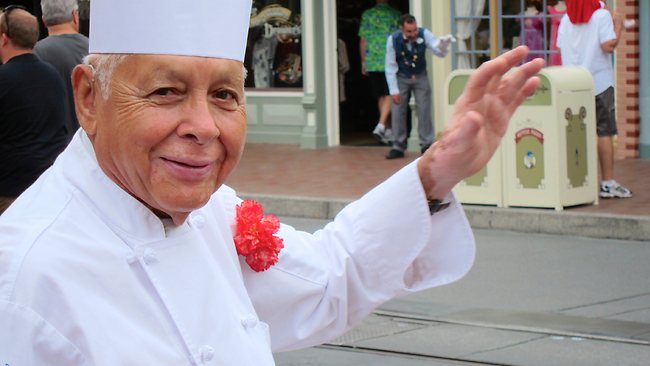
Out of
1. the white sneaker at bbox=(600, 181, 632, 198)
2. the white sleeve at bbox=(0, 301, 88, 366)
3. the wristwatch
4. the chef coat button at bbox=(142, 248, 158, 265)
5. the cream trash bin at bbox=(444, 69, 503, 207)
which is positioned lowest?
the white sneaker at bbox=(600, 181, 632, 198)

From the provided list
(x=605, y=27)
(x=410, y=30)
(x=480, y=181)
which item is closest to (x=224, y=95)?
(x=480, y=181)

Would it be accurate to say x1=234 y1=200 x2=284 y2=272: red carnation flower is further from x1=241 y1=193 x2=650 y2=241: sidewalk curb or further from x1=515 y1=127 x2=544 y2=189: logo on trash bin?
x1=515 y1=127 x2=544 y2=189: logo on trash bin

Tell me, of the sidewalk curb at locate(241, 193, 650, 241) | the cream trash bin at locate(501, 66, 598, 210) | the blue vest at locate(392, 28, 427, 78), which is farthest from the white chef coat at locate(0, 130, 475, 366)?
the blue vest at locate(392, 28, 427, 78)

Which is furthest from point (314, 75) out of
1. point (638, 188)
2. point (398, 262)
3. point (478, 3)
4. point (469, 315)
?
point (398, 262)

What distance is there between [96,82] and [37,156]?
4370 millimetres

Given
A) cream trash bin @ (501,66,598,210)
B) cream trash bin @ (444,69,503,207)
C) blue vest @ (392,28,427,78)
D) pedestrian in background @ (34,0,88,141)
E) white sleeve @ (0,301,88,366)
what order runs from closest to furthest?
white sleeve @ (0,301,88,366)
pedestrian in background @ (34,0,88,141)
cream trash bin @ (501,66,598,210)
cream trash bin @ (444,69,503,207)
blue vest @ (392,28,427,78)

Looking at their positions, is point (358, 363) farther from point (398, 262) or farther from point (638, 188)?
point (638, 188)

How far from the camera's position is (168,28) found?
2.57 meters

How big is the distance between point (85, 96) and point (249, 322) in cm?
56

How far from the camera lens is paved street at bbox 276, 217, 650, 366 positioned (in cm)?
725

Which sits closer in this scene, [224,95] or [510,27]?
[224,95]

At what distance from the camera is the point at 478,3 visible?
1648cm

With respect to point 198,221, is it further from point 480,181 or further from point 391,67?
point 391,67

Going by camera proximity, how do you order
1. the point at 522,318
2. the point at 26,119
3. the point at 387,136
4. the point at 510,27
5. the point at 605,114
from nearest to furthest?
the point at 26,119 → the point at 522,318 → the point at 605,114 → the point at 510,27 → the point at 387,136
